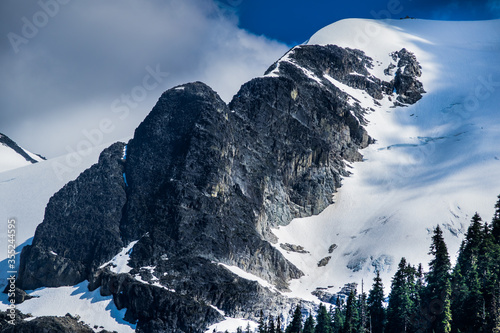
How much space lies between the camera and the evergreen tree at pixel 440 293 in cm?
9900

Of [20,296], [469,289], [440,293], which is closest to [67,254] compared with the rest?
[20,296]

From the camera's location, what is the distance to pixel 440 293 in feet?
336

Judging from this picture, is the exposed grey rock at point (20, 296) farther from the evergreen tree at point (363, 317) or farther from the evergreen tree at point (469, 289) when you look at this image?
the evergreen tree at point (469, 289)

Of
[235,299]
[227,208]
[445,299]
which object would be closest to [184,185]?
[227,208]

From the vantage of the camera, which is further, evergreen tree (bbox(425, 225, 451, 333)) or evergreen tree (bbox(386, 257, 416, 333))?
evergreen tree (bbox(386, 257, 416, 333))

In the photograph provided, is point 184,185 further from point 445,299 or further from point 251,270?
point 445,299

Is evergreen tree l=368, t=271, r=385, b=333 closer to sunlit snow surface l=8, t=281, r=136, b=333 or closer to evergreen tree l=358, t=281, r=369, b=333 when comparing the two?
evergreen tree l=358, t=281, r=369, b=333

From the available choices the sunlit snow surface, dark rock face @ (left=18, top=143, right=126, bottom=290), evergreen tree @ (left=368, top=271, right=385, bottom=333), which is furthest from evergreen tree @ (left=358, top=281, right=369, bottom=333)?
dark rock face @ (left=18, top=143, right=126, bottom=290)

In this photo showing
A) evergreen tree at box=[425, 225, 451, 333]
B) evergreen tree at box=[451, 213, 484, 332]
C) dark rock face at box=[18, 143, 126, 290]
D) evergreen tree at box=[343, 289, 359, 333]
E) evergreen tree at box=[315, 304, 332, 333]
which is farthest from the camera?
dark rock face at box=[18, 143, 126, 290]

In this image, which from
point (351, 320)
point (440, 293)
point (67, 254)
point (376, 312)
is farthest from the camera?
point (67, 254)

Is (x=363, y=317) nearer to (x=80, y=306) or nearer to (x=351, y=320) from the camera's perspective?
(x=351, y=320)

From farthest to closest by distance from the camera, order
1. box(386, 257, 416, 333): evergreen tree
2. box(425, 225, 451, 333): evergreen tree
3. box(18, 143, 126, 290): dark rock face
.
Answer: box(18, 143, 126, 290): dark rock face < box(386, 257, 416, 333): evergreen tree < box(425, 225, 451, 333): evergreen tree

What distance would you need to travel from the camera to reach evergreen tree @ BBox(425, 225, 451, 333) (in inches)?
3898

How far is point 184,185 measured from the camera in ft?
641
